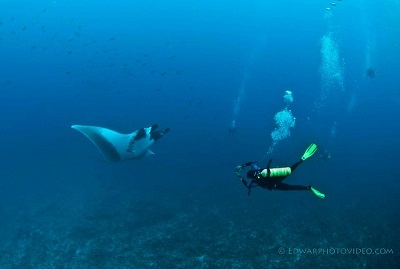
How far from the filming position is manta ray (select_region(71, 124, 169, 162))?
34.2 feet

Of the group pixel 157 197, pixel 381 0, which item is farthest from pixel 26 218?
pixel 381 0

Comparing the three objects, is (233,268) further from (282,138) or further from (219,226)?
(282,138)

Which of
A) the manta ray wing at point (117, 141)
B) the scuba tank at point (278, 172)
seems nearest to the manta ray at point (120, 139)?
the manta ray wing at point (117, 141)

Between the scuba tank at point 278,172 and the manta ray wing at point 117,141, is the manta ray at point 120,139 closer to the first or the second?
the manta ray wing at point 117,141

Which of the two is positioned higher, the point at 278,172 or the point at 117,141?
the point at 278,172

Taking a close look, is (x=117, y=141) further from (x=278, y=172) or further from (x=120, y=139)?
(x=278, y=172)

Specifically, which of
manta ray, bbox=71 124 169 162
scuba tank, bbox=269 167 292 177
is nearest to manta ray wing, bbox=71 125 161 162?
manta ray, bbox=71 124 169 162

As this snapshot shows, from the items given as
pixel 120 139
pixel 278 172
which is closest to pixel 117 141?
pixel 120 139

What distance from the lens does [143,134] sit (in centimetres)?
1053

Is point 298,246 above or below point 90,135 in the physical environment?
below

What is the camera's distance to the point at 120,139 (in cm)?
1066

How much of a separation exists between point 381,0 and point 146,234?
101270 mm

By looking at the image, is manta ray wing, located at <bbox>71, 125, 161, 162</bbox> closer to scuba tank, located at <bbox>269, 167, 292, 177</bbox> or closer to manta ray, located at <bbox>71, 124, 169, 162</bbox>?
manta ray, located at <bbox>71, 124, 169, 162</bbox>

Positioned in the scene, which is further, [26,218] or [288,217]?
[26,218]
